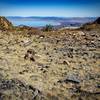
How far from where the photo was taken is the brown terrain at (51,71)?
729 centimetres

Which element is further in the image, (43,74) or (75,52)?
(75,52)

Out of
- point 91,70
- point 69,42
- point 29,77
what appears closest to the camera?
point 29,77

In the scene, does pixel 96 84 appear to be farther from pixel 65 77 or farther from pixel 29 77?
pixel 29 77

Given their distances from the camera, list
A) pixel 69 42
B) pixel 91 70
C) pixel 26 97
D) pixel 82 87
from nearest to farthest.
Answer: pixel 26 97, pixel 82 87, pixel 91 70, pixel 69 42

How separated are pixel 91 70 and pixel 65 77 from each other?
126 cm

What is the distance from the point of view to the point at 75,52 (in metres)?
12.5

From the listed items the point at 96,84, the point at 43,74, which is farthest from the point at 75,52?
the point at 96,84

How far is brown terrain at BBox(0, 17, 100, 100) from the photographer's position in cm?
729

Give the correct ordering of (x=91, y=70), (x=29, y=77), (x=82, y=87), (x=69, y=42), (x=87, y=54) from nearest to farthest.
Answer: (x=82, y=87)
(x=29, y=77)
(x=91, y=70)
(x=87, y=54)
(x=69, y=42)

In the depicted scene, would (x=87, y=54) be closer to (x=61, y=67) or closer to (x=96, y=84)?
(x=61, y=67)

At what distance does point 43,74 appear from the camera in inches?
356

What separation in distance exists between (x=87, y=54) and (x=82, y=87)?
4.27 meters

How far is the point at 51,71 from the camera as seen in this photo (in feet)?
30.8

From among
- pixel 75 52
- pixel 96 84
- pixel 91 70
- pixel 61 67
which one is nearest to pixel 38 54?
pixel 75 52
